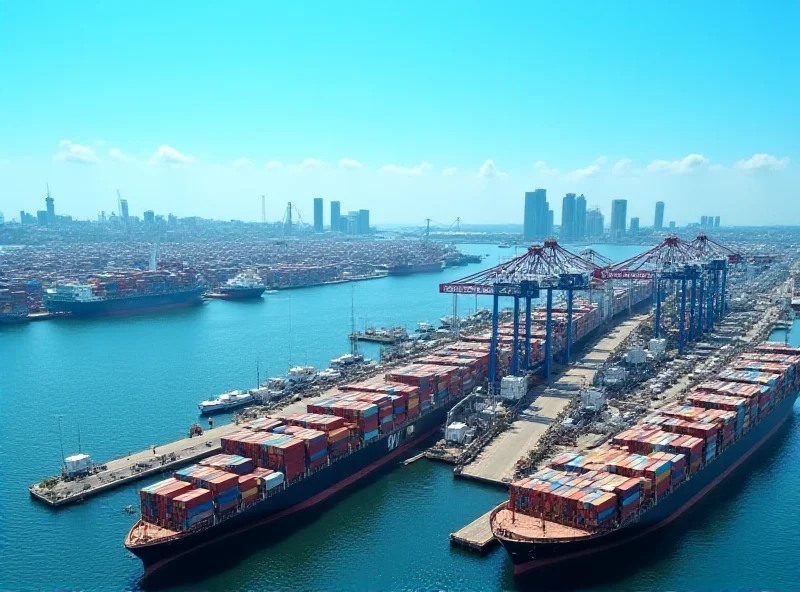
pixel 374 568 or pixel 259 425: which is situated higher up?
pixel 259 425

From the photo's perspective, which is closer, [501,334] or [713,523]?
[713,523]

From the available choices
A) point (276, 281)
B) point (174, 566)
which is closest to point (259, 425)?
point (174, 566)

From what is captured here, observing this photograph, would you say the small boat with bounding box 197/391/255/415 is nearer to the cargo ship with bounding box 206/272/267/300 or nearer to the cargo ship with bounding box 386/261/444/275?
the cargo ship with bounding box 206/272/267/300

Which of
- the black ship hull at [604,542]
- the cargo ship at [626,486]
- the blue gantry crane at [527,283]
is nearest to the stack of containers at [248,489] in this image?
the cargo ship at [626,486]

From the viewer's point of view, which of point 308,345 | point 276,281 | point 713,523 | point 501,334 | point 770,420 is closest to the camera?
point 713,523

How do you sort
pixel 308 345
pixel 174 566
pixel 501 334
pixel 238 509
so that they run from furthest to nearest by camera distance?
pixel 308 345 → pixel 501 334 → pixel 238 509 → pixel 174 566

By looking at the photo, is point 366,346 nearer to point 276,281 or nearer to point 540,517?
point 540,517

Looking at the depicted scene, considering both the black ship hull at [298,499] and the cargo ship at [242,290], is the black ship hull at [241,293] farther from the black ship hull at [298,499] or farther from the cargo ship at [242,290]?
the black ship hull at [298,499]
